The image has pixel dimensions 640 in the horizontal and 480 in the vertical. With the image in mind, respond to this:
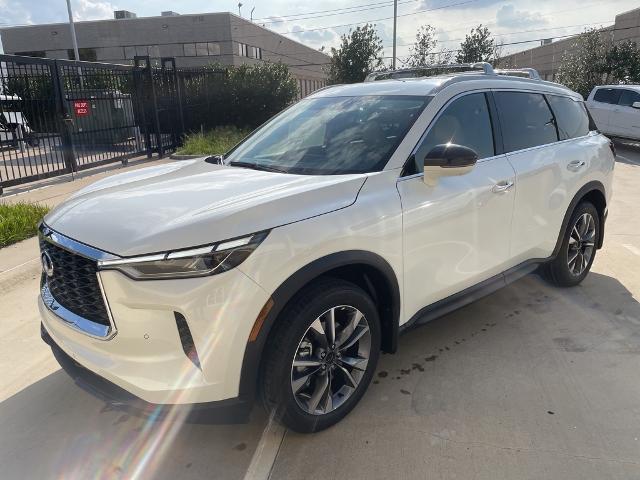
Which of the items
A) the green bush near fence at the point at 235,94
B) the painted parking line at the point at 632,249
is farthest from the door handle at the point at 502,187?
the green bush near fence at the point at 235,94

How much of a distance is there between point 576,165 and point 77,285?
3.72 meters

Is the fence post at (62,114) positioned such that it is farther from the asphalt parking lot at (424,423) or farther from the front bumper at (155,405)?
the front bumper at (155,405)

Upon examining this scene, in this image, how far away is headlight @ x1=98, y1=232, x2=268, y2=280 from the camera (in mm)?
2055

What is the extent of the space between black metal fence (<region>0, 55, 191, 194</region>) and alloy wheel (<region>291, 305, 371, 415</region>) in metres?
8.42

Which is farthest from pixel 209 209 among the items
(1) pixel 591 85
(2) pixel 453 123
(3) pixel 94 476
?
(1) pixel 591 85

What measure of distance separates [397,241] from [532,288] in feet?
7.93

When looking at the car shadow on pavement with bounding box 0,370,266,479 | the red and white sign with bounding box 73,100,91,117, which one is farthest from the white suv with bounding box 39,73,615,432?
the red and white sign with bounding box 73,100,91,117

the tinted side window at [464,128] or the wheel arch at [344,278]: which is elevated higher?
the tinted side window at [464,128]

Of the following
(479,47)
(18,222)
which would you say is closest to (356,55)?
(479,47)

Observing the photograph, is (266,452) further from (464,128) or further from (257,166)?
(464,128)

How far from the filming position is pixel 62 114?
403 inches

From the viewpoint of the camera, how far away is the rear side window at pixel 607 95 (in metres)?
14.3

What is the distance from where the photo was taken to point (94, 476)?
2.39m

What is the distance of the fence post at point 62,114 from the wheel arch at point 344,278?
9.65 m
